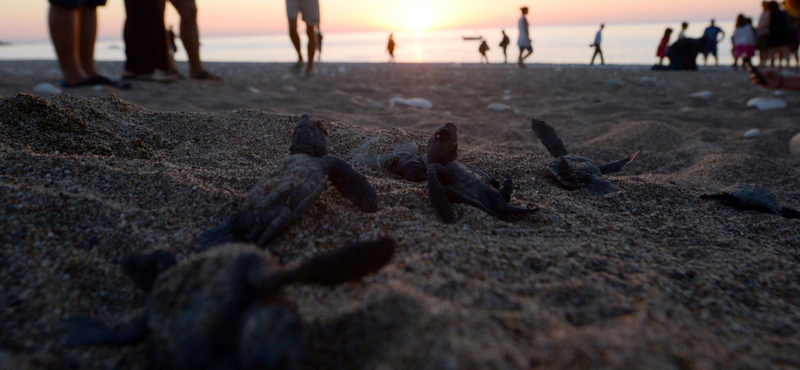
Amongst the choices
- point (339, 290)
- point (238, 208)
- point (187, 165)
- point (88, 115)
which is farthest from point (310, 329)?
point (88, 115)

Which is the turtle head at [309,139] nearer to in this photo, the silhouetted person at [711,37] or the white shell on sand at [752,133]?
the white shell on sand at [752,133]

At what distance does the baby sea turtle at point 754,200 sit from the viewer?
2.06 m

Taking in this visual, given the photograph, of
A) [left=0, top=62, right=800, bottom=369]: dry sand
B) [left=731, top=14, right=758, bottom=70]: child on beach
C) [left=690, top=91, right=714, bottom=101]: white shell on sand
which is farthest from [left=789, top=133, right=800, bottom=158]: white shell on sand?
[left=731, top=14, right=758, bottom=70]: child on beach

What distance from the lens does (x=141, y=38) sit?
578 cm

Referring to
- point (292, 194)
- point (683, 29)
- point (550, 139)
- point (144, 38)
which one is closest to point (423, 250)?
point (292, 194)

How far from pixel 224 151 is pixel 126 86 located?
3202 mm

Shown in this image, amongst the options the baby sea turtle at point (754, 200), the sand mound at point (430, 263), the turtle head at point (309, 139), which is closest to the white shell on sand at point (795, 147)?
the baby sea turtle at point (754, 200)

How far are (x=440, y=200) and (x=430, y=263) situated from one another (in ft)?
1.60

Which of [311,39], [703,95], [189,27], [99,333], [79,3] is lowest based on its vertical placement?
[99,333]

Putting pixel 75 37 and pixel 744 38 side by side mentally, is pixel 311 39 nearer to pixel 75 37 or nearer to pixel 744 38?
pixel 75 37

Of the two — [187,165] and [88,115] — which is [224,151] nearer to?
[187,165]

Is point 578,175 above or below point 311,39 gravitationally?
below

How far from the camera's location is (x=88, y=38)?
15.5 feet

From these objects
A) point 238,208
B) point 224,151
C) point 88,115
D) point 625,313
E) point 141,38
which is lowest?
point 625,313
